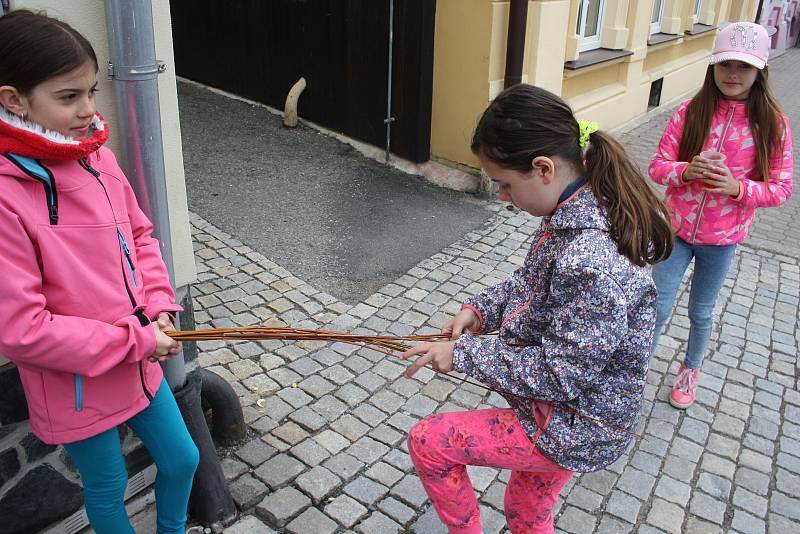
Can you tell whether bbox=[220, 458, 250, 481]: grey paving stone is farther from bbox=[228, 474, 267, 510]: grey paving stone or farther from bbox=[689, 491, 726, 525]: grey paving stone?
bbox=[689, 491, 726, 525]: grey paving stone

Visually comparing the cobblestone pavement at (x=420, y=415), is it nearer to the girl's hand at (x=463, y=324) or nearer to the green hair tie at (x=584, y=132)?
the girl's hand at (x=463, y=324)

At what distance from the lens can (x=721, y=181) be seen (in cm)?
324

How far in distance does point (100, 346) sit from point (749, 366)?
3.85 meters

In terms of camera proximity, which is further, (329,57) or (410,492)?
(329,57)

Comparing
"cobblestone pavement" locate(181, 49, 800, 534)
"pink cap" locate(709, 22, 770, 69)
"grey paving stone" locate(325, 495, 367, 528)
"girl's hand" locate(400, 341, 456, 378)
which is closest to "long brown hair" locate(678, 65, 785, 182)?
"pink cap" locate(709, 22, 770, 69)

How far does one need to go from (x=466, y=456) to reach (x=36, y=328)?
49.7 inches

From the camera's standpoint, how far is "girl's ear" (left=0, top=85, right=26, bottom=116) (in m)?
1.80

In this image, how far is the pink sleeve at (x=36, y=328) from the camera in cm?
178

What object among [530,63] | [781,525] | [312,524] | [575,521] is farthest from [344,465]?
[530,63]

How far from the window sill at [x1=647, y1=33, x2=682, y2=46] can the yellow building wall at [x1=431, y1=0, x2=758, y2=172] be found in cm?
28

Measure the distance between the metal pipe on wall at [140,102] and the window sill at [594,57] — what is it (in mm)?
6033

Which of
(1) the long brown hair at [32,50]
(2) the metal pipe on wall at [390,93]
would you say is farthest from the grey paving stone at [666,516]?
(2) the metal pipe on wall at [390,93]

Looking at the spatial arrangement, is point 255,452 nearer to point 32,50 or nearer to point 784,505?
point 32,50

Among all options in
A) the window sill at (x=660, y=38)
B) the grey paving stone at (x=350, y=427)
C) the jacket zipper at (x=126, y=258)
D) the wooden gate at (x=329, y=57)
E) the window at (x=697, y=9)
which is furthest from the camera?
the window at (x=697, y=9)
